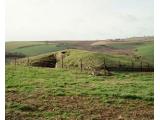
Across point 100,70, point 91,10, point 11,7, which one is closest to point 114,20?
point 91,10

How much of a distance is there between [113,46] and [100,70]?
17.3 inches

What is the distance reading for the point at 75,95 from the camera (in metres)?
5.27

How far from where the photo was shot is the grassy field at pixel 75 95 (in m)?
5.02

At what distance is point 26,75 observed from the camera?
543 cm

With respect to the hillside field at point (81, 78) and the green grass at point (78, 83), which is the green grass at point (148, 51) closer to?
the hillside field at point (81, 78)

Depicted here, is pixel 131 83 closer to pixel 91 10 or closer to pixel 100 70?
pixel 100 70

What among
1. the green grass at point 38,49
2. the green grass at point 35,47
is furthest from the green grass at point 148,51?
the green grass at point 38,49

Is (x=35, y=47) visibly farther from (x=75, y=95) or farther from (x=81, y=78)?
(x=75, y=95)

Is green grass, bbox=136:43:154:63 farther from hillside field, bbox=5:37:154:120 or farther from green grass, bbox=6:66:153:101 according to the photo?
green grass, bbox=6:66:153:101

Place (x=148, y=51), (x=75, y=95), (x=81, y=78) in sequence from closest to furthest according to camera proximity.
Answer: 1. (x=75, y=95)
2. (x=148, y=51)
3. (x=81, y=78)

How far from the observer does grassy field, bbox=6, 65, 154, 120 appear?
5.02m

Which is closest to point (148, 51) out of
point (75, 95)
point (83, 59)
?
point (83, 59)

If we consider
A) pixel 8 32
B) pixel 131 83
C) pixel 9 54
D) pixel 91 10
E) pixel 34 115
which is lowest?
pixel 34 115

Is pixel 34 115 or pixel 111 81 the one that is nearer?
pixel 34 115
